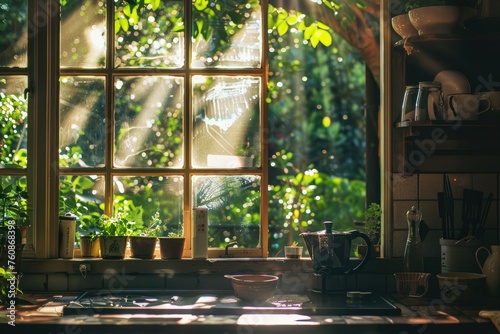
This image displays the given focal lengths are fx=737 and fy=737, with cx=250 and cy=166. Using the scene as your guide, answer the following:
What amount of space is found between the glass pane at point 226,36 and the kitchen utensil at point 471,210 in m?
0.98

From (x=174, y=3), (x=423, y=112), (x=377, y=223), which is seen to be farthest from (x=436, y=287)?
(x=174, y=3)

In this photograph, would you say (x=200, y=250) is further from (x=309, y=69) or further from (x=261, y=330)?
(x=309, y=69)

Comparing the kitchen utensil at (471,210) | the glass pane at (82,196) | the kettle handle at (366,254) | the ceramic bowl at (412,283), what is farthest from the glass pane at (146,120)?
the kitchen utensil at (471,210)

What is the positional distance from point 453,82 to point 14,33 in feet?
5.76

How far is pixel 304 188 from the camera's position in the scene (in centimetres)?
591

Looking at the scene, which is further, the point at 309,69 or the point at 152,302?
the point at 309,69

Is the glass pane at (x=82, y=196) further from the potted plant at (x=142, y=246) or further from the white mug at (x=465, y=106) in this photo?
the white mug at (x=465, y=106)

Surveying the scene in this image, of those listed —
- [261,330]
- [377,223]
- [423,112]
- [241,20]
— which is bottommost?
[261,330]

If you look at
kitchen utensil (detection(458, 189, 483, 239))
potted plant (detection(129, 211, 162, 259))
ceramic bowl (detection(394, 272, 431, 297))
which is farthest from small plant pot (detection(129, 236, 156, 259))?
kitchen utensil (detection(458, 189, 483, 239))

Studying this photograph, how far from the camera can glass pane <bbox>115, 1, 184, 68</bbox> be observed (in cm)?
304

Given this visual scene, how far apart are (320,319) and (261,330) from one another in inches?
8.1

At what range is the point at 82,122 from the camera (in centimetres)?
301

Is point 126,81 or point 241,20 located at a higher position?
point 241,20

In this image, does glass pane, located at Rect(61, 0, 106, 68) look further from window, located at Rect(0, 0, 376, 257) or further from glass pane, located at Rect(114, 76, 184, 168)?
glass pane, located at Rect(114, 76, 184, 168)
